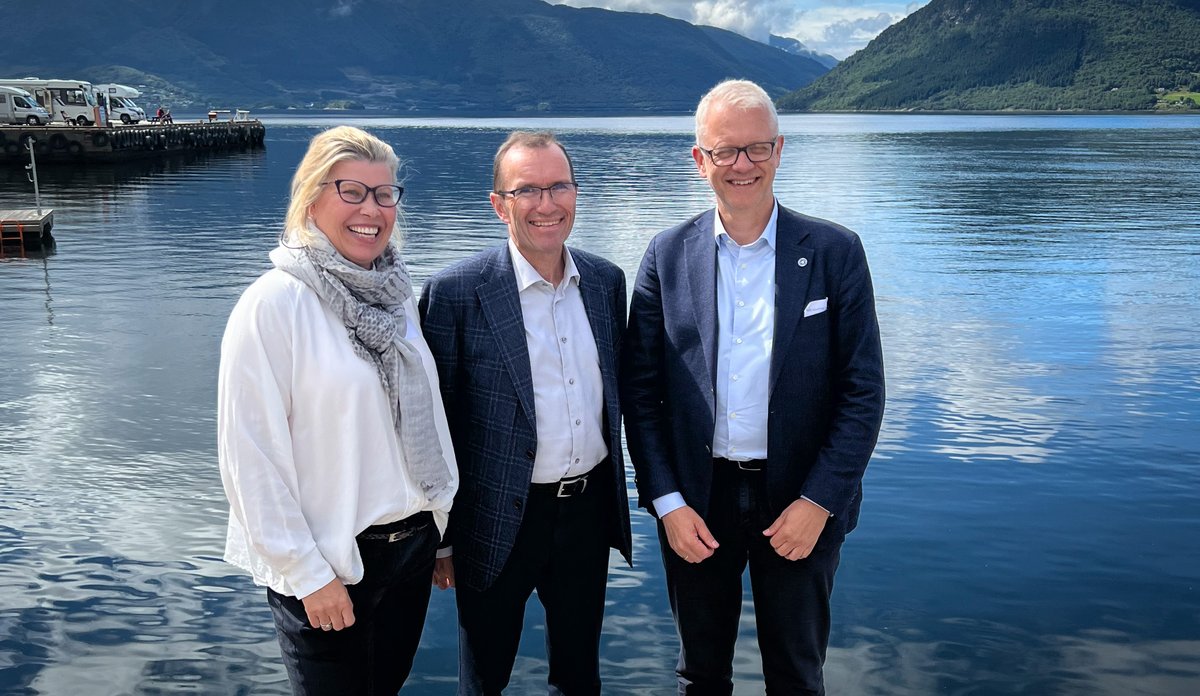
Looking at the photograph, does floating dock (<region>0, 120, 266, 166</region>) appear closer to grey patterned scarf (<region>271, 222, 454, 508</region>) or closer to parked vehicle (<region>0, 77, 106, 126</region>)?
parked vehicle (<region>0, 77, 106, 126</region>)

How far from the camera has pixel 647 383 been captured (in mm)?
3736

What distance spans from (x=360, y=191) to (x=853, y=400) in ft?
5.88

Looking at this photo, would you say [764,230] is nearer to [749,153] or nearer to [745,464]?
[749,153]

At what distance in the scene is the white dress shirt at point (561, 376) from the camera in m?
3.60

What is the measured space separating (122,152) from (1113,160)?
51.2 metres

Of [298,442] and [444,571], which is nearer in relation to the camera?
[298,442]

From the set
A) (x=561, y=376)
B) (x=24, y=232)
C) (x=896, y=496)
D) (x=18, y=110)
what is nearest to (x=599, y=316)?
(x=561, y=376)

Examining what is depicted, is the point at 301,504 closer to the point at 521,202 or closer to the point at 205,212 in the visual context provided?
the point at 521,202

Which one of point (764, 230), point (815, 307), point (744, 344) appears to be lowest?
point (744, 344)

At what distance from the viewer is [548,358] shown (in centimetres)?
362

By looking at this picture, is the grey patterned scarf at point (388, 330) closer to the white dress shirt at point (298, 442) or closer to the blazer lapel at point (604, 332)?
the white dress shirt at point (298, 442)

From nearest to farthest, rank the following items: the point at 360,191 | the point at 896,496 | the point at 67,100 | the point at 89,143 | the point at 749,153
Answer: the point at 360,191
the point at 749,153
the point at 896,496
the point at 89,143
the point at 67,100

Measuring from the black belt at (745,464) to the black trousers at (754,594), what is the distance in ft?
0.04

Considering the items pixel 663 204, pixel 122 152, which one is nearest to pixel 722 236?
pixel 663 204
